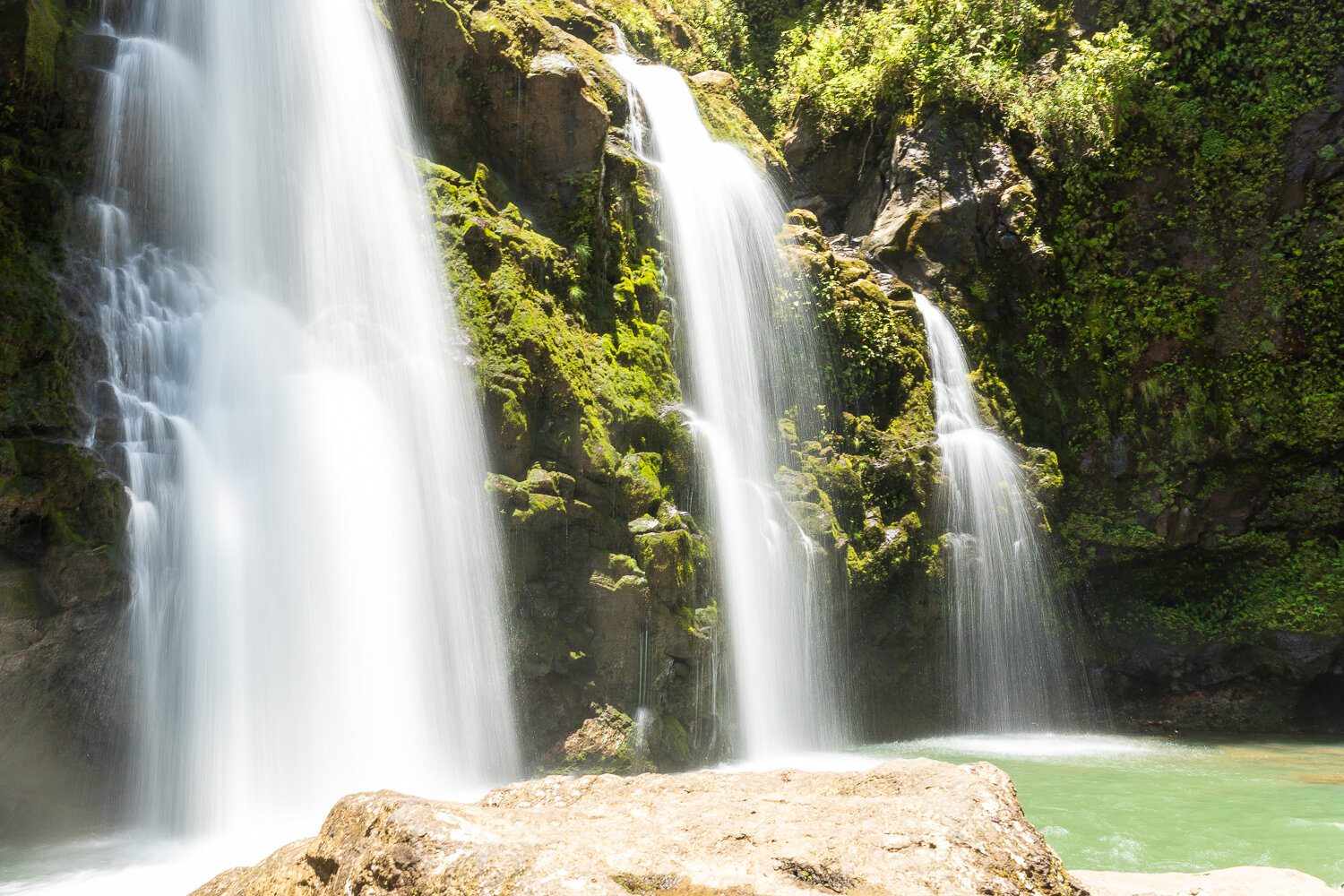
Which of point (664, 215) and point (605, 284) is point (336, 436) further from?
point (664, 215)

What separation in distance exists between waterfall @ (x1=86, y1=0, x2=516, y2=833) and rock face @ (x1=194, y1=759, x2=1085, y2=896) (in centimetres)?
369

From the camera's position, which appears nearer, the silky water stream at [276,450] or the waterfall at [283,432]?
the silky water stream at [276,450]

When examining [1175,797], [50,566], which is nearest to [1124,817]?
[1175,797]

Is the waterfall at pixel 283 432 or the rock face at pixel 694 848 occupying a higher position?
the waterfall at pixel 283 432

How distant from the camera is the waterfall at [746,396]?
32.2 feet

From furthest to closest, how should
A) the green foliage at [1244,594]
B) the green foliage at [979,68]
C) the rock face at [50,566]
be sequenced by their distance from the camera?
1. the green foliage at [979,68]
2. the green foliage at [1244,594]
3. the rock face at [50,566]

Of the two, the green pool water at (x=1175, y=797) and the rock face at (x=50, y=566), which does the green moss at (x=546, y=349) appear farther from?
the green pool water at (x=1175, y=797)

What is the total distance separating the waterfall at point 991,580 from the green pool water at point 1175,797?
30.2 inches

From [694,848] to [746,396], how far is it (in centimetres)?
886

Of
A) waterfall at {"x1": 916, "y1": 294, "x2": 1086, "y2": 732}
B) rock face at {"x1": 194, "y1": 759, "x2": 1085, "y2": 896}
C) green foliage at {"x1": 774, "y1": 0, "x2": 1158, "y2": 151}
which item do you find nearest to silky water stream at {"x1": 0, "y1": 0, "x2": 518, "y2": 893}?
rock face at {"x1": 194, "y1": 759, "x2": 1085, "y2": 896}

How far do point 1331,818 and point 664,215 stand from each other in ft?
32.6

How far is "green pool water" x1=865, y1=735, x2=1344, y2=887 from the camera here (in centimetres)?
610

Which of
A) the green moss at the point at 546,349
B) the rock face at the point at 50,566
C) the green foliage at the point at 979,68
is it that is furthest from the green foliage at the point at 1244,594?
the rock face at the point at 50,566

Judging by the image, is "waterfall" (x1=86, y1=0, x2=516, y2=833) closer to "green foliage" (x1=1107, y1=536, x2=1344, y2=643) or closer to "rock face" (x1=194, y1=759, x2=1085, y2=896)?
"rock face" (x1=194, y1=759, x2=1085, y2=896)
